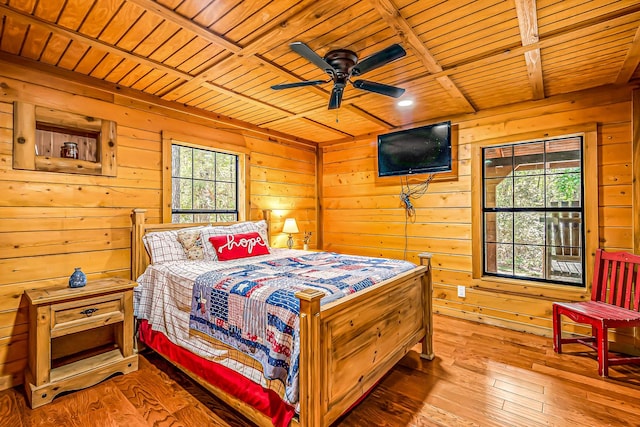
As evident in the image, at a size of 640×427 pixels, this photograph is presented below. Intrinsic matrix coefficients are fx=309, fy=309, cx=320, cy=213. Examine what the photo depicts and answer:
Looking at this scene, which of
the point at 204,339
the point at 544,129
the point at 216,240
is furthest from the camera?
the point at 544,129

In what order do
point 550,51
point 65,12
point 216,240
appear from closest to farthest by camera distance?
1. point 65,12
2. point 550,51
3. point 216,240

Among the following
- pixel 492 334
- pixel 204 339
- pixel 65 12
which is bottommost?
pixel 492 334

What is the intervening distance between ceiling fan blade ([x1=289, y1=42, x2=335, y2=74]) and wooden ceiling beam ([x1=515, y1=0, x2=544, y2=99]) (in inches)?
46.0

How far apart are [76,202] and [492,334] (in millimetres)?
4235

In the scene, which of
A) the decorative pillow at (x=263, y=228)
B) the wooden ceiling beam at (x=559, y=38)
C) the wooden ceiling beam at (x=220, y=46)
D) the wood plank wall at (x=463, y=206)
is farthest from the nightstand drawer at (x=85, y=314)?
the wooden ceiling beam at (x=559, y=38)

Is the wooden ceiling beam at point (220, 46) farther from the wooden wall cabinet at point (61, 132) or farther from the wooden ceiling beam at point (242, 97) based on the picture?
the wooden wall cabinet at point (61, 132)

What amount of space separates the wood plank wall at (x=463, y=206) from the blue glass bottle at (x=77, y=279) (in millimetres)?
3370

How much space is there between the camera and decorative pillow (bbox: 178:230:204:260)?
9.88 feet

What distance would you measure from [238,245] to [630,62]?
3.70 metres

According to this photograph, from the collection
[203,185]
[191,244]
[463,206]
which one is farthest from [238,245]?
[463,206]

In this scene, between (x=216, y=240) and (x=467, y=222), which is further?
(x=467, y=222)

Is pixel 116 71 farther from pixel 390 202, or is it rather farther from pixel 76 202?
pixel 390 202

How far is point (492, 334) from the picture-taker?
3291 mm

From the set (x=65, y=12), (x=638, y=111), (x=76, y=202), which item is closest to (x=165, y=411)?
(x=76, y=202)
